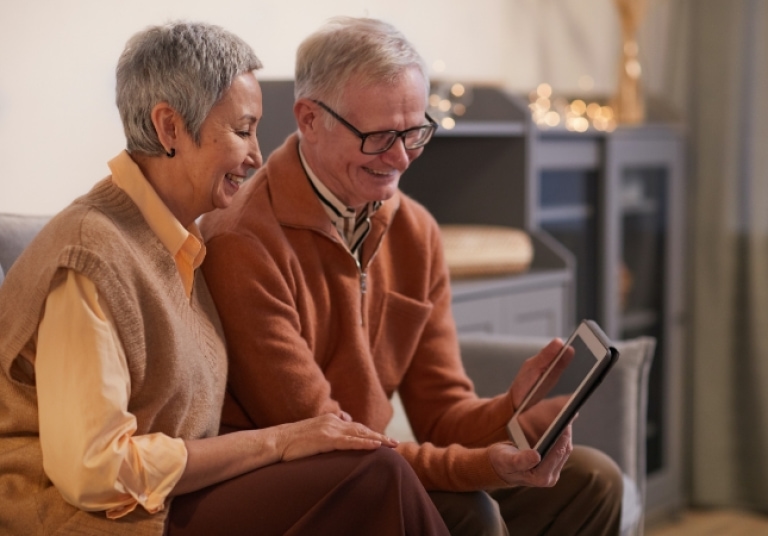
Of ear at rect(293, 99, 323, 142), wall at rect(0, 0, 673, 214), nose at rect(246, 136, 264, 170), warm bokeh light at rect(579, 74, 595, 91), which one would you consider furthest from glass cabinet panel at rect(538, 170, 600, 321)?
nose at rect(246, 136, 264, 170)

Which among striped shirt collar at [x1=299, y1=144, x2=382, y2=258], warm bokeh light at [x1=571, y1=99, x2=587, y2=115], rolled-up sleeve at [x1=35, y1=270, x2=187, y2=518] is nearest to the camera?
rolled-up sleeve at [x1=35, y1=270, x2=187, y2=518]

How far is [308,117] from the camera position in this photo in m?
1.51

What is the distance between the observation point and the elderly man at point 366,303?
142cm

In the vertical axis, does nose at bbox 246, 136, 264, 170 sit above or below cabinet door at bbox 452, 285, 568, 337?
above

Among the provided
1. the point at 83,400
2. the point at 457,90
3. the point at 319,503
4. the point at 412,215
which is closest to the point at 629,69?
the point at 457,90

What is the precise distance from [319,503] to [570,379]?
0.50 m

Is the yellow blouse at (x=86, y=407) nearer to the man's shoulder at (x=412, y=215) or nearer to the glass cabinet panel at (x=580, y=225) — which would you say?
the man's shoulder at (x=412, y=215)

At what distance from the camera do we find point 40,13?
1802mm

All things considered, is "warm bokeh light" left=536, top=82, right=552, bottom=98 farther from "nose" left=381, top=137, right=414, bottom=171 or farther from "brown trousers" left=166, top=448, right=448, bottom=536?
"brown trousers" left=166, top=448, right=448, bottom=536

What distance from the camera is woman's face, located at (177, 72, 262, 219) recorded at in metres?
1.26

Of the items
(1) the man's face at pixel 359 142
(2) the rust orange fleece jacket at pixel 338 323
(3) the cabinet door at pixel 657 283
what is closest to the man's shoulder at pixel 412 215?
(2) the rust orange fleece jacket at pixel 338 323

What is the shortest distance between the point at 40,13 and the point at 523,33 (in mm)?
1790

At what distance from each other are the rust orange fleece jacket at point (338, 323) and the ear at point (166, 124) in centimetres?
22

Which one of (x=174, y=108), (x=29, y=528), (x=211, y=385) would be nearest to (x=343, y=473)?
(x=211, y=385)
